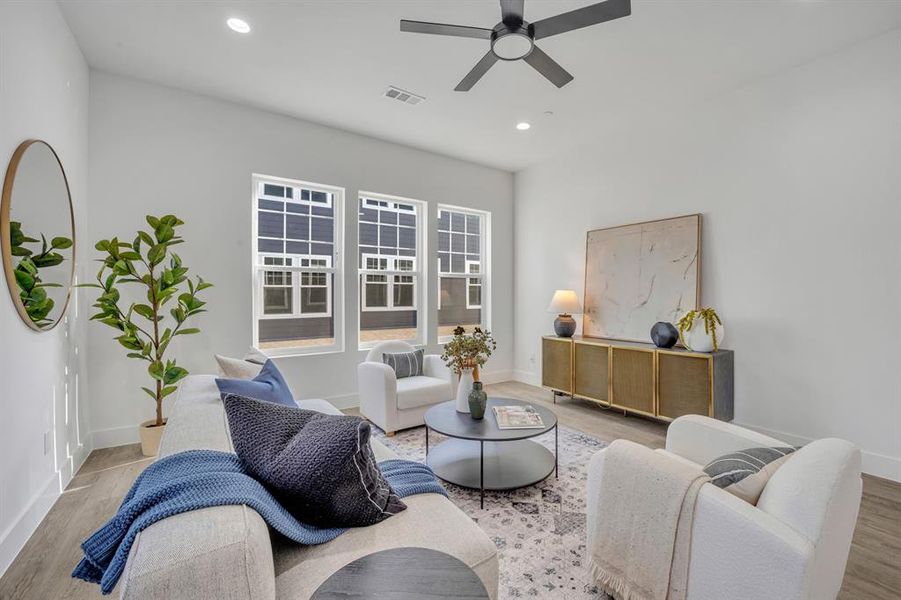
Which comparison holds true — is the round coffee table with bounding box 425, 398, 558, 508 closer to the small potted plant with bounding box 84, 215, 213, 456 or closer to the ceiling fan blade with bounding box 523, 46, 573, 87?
the small potted plant with bounding box 84, 215, 213, 456

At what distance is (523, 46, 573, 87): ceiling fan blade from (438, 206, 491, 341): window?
2.77 m

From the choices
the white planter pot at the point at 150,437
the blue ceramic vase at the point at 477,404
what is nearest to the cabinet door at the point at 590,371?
the blue ceramic vase at the point at 477,404

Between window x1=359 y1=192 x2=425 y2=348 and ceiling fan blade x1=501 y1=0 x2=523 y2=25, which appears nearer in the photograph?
ceiling fan blade x1=501 y1=0 x2=523 y2=25

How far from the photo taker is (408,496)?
1.44 metres

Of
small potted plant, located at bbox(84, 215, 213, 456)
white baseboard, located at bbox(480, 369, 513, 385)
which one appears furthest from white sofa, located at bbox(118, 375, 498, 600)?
white baseboard, located at bbox(480, 369, 513, 385)

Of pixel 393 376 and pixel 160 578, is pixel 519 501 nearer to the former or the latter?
pixel 393 376

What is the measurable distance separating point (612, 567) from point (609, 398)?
2.65m

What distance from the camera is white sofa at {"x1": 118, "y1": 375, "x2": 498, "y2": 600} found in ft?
2.68

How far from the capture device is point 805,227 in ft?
10.3

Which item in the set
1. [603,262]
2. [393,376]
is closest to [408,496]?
[393,376]

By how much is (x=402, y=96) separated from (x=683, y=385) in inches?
139

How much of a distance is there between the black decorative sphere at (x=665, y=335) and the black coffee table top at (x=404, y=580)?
3.32m

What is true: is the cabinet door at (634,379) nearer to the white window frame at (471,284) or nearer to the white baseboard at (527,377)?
the white baseboard at (527,377)

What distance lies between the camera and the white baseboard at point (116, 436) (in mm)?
3203
